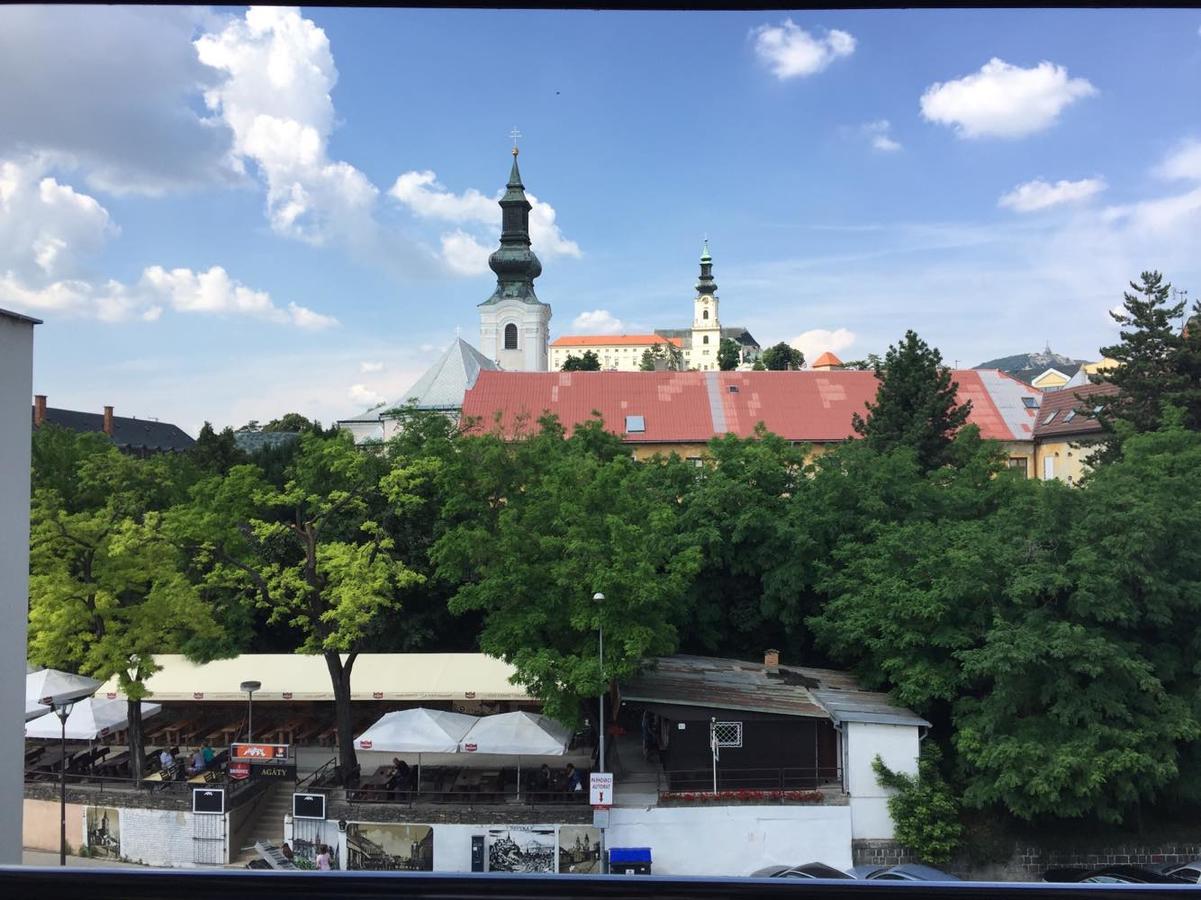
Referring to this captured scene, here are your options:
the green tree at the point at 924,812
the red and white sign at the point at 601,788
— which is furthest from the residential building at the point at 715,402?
the red and white sign at the point at 601,788

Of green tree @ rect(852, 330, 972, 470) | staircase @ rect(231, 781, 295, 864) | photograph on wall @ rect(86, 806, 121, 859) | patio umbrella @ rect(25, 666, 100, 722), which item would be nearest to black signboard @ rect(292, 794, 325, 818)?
staircase @ rect(231, 781, 295, 864)

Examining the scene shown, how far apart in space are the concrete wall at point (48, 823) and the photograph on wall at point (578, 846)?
599cm

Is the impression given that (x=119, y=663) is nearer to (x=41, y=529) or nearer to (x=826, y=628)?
(x=41, y=529)

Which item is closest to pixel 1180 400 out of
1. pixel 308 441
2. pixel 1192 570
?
pixel 1192 570

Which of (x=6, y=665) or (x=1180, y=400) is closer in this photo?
(x=6, y=665)

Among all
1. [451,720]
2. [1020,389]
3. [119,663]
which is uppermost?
[1020,389]

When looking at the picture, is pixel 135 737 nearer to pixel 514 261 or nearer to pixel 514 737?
pixel 514 737

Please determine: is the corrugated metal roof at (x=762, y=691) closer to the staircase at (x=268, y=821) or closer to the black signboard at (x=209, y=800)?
the staircase at (x=268, y=821)

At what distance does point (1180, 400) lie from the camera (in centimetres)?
1672

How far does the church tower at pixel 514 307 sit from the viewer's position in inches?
1738

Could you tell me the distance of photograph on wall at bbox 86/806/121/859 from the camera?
10.7m

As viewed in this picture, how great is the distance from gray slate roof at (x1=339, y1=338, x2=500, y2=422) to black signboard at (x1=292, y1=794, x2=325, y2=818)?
23.5 m

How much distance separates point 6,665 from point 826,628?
11953 mm

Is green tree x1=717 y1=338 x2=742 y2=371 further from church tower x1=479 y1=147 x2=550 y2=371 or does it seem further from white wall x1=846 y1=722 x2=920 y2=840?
white wall x1=846 y1=722 x2=920 y2=840
